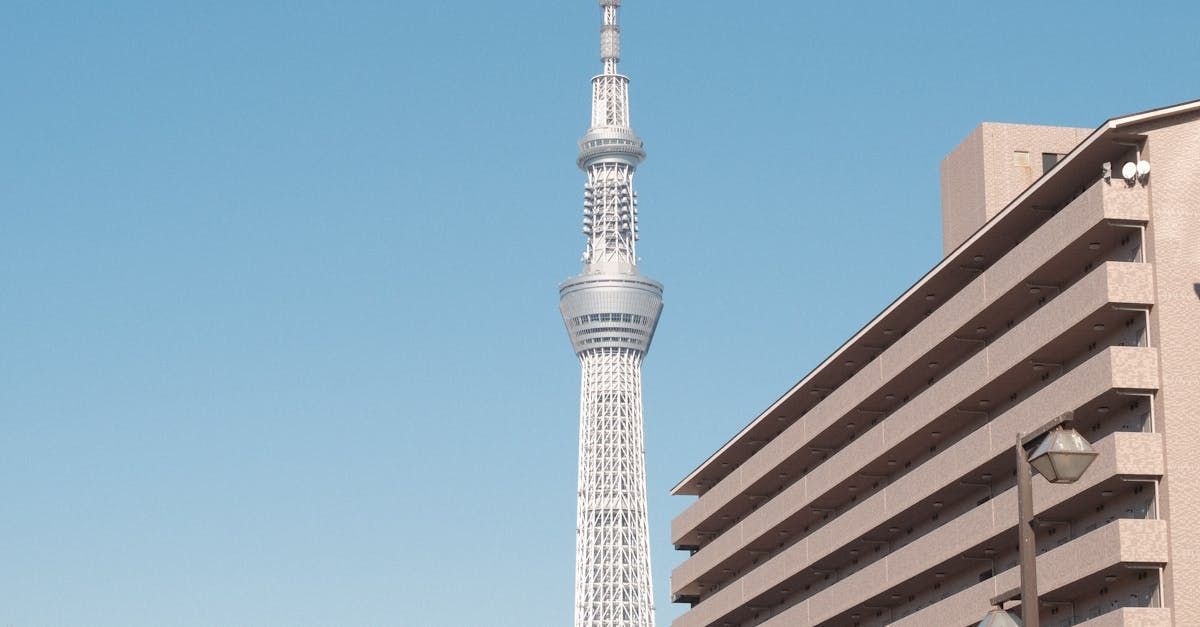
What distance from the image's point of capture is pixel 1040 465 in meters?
22.4

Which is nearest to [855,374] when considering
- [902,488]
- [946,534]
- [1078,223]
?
[902,488]

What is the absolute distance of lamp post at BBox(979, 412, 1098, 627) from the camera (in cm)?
2217

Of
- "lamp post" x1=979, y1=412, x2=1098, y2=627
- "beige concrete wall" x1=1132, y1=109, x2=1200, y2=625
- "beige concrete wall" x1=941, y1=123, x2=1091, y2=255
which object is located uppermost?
"beige concrete wall" x1=941, y1=123, x2=1091, y2=255

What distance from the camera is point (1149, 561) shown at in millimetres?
57500

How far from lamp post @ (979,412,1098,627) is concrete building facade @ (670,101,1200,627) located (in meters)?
35.1

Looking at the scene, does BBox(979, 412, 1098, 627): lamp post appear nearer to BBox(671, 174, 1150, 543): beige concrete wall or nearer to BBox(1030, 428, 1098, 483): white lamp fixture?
BBox(1030, 428, 1098, 483): white lamp fixture

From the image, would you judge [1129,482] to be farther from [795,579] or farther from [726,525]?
[726,525]

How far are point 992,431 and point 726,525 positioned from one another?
127ft

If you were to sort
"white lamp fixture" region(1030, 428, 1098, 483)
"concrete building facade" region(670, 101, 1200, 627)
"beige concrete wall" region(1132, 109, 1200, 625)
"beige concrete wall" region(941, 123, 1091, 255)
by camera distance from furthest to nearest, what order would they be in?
1. "beige concrete wall" region(941, 123, 1091, 255)
2. "concrete building facade" region(670, 101, 1200, 627)
3. "beige concrete wall" region(1132, 109, 1200, 625)
4. "white lamp fixture" region(1030, 428, 1098, 483)

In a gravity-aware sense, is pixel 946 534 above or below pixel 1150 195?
below

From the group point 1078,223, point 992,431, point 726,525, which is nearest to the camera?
point 1078,223

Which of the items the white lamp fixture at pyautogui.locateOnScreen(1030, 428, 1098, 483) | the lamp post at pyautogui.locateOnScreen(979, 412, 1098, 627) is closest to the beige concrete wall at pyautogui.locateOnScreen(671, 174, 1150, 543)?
the lamp post at pyautogui.locateOnScreen(979, 412, 1098, 627)

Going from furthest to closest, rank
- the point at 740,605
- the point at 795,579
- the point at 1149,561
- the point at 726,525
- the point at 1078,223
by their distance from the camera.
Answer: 1. the point at 726,525
2. the point at 740,605
3. the point at 795,579
4. the point at 1078,223
5. the point at 1149,561

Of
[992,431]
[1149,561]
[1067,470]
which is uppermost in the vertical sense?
[992,431]
